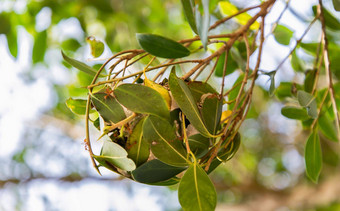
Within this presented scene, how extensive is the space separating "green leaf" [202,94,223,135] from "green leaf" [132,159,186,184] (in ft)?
0.19

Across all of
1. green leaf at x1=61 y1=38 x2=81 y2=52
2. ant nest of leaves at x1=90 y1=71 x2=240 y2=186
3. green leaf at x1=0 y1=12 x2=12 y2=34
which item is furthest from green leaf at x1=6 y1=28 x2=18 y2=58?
ant nest of leaves at x1=90 y1=71 x2=240 y2=186

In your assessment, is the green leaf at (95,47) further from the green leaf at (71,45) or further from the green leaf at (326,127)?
the green leaf at (71,45)

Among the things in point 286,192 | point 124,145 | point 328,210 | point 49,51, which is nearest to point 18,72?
point 49,51

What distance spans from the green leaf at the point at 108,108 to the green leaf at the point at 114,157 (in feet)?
0.07

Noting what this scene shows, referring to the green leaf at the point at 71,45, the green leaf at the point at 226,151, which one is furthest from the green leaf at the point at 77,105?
the green leaf at the point at 71,45

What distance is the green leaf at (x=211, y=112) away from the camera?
425 mm

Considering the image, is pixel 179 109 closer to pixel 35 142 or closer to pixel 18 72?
pixel 18 72

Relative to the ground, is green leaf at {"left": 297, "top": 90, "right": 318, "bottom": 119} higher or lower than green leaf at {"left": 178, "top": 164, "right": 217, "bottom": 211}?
higher

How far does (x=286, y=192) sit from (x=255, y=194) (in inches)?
6.6

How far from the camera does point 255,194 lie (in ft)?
6.04

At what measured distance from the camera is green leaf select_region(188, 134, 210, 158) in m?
0.43

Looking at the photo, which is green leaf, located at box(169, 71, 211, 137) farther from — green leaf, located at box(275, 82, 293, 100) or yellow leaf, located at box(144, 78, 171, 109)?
green leaf, located at box(275, 82, 293, 100)

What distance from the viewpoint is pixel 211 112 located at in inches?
16.8

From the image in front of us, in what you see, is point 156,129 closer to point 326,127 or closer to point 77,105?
point 77,105
